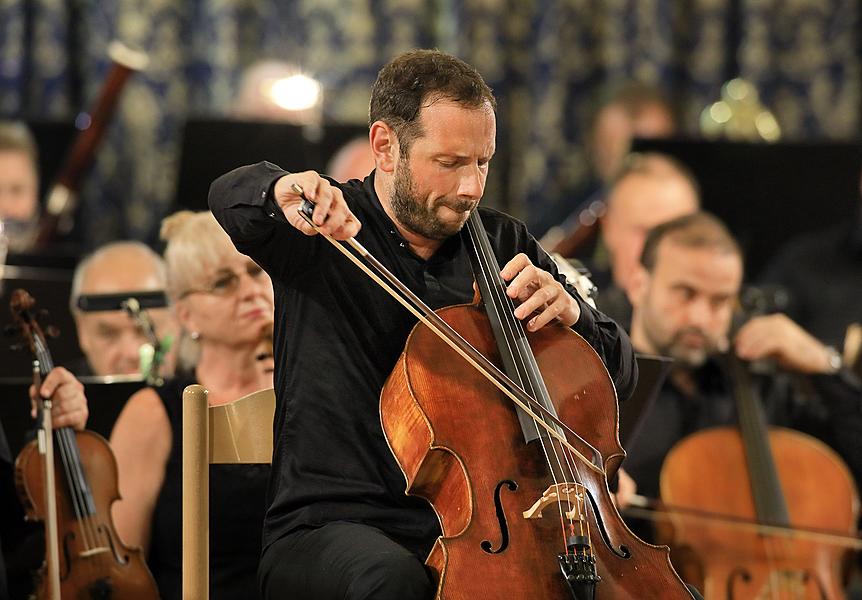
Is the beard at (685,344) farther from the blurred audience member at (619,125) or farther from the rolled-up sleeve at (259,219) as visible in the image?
the rolled-up sleeve at (259,219)

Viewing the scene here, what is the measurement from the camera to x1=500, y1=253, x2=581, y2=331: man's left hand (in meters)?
2.00

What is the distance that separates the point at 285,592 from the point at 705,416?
5.85 ft

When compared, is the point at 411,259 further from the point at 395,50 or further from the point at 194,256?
the point at 395,50

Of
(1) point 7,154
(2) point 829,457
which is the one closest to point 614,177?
(2) point 829,457

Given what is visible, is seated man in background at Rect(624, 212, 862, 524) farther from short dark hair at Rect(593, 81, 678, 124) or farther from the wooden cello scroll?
the wooden cello scroll

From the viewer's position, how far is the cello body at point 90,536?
2359 mm

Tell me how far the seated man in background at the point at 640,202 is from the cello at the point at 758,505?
0.99 m

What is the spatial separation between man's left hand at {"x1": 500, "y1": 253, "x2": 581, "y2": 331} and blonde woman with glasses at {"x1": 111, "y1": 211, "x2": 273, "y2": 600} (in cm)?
75

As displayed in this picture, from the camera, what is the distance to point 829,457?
3.30 meters

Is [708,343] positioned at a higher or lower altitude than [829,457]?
higher

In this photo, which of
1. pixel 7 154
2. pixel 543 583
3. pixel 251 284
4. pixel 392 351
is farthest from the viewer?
pixel 7 154

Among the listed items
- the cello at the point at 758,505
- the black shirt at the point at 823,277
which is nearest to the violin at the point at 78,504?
the cello at the point at 758,505

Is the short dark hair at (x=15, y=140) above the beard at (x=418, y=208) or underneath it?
above

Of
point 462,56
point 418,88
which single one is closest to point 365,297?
point 418,88
